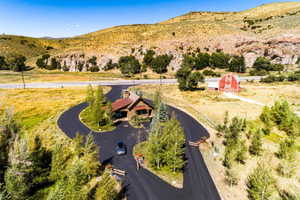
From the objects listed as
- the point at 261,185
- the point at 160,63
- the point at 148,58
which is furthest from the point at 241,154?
the point at 148,58

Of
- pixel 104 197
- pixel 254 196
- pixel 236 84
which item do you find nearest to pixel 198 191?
pixel 254 196

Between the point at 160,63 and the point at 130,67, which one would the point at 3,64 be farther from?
the point at 160,63

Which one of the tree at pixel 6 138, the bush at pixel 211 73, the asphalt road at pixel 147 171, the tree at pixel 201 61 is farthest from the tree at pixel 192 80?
the tree at pixel 6 138

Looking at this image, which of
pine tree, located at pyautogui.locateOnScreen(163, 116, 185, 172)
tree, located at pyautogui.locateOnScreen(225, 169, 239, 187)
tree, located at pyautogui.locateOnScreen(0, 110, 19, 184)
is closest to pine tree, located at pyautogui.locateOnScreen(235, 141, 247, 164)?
tree, located at pyautogui.locateOnScreen(225, 169, 239, 187)

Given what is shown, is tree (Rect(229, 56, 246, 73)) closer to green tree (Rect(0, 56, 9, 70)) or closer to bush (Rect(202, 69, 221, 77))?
bush (Rect(202, 69, 221, 77))

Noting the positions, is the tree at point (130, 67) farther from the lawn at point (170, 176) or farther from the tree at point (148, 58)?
the lawn at point (170, 176)

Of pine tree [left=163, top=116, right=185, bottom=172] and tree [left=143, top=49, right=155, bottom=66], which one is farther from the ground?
tree [left=143, top=49, right=155, bottom=66]
